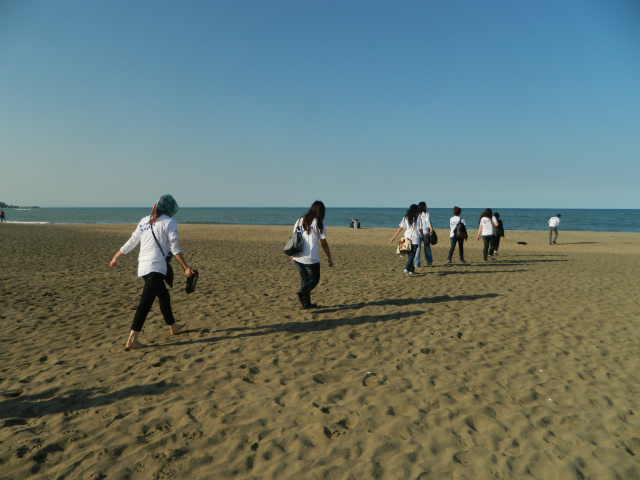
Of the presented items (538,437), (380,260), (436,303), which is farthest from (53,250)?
(538,437)

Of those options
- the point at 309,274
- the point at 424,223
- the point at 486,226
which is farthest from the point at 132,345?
the point at 486,226

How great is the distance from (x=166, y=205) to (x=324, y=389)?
275 cm

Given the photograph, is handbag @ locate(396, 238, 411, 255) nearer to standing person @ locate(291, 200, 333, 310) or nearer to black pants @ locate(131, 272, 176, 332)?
standing person @ locate(291, 200, 333, 310)

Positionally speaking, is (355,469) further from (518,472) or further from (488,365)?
(488,365)

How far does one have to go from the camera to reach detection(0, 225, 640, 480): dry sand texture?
264 cm

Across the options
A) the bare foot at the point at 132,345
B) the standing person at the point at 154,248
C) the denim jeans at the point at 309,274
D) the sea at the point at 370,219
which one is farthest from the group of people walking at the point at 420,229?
the sea at the point at 370,219

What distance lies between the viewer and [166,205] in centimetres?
458

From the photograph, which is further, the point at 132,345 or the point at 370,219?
the point at 370,219

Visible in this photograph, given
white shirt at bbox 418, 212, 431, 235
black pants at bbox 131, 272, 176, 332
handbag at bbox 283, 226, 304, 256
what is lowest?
black pants at bbox 131, 272, 176, 332

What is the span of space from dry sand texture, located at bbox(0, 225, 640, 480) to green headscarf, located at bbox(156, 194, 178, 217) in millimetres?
1660

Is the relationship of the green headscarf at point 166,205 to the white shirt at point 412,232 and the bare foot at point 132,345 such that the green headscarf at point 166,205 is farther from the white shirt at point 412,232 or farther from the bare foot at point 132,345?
the white shirt at point 412,232

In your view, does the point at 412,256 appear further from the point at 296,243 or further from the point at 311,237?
the point at 296,243

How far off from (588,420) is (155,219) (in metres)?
4.64

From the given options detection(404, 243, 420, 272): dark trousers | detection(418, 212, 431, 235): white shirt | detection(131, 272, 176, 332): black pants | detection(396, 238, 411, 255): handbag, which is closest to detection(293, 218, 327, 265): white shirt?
detection(131, 272, 176, 332): black pants
